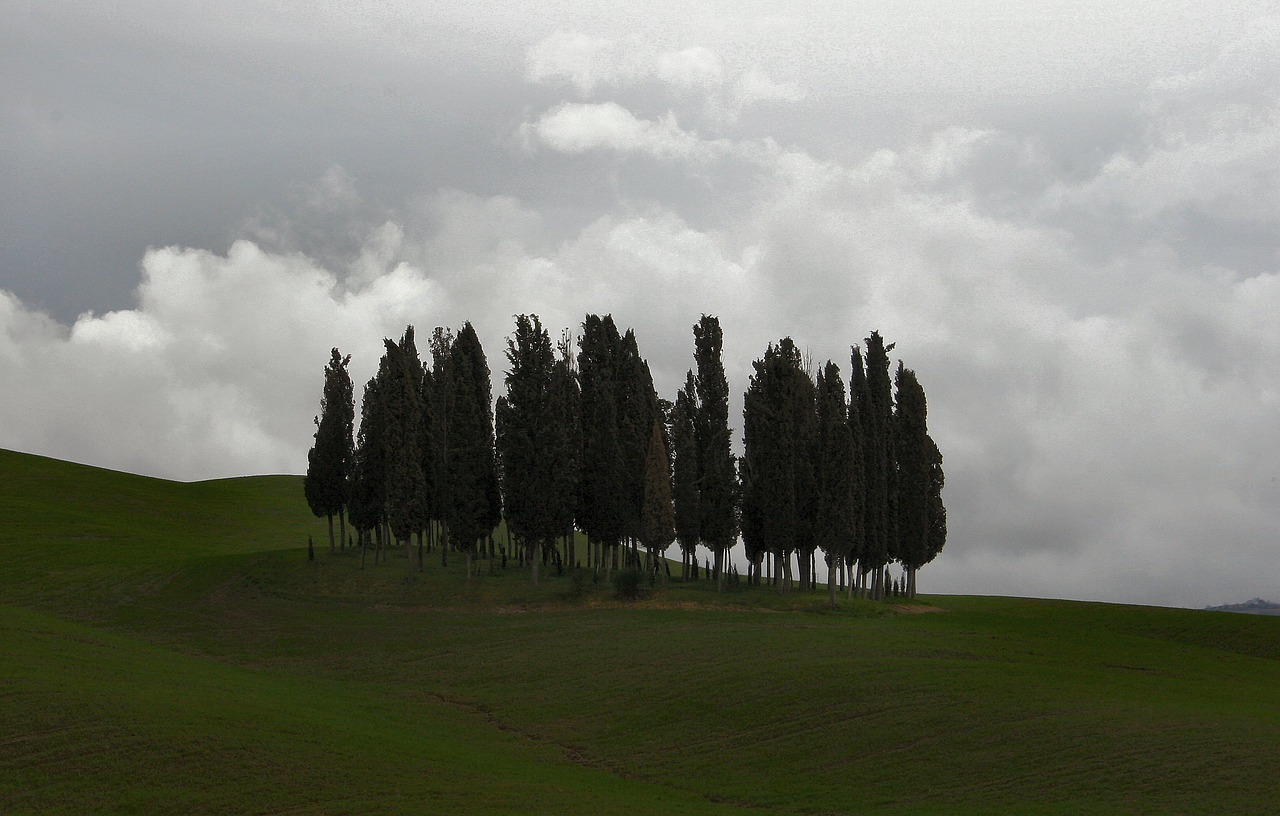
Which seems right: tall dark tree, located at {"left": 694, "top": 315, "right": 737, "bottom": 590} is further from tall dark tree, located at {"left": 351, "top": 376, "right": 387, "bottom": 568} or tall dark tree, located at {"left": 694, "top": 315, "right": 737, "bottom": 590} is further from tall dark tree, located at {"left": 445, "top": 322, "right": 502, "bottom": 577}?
tall dark tree, located at {"left": 351, "top": 376, "right": 387, "bottom": 568}

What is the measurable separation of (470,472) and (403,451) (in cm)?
555

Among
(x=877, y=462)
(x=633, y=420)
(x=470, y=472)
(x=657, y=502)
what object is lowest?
(x=657, y=502)

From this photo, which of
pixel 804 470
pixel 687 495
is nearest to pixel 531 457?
pixel 687 495

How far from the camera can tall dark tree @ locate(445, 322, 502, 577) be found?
242 ft

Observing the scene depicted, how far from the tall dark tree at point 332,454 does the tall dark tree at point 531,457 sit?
657 inches

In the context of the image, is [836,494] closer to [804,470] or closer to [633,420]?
[804,470]

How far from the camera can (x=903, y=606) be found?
77.9 meters

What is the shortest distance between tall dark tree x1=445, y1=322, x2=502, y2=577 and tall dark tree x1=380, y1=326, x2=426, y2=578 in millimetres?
2469

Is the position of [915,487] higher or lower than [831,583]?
higher

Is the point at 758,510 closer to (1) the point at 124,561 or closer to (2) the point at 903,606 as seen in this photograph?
(2) the point at 903,606

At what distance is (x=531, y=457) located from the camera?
72.9m

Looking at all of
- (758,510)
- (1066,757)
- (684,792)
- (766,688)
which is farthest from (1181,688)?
(758,510)

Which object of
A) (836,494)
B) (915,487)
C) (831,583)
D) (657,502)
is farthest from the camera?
(915,487)

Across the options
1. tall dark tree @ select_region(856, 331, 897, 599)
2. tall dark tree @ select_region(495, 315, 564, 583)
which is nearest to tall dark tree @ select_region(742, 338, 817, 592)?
tall dark tree @ select_region(856, 331, 897, 599)
